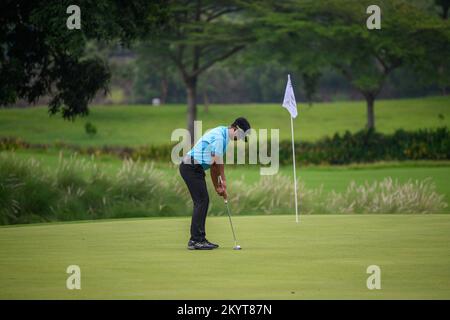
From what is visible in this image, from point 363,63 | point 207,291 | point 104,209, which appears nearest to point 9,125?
point 363,63

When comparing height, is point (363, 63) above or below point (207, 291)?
above

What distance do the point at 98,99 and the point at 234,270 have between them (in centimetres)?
7559

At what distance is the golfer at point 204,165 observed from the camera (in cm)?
1625

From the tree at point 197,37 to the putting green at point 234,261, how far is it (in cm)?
3224

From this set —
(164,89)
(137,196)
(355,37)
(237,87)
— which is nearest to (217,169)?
(137,196)

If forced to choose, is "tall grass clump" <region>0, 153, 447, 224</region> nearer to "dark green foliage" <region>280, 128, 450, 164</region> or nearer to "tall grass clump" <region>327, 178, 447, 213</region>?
"tall grass clump" <region>327, 178, 447, 213</region>

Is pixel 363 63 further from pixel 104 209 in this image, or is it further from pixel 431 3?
pixel 104 209

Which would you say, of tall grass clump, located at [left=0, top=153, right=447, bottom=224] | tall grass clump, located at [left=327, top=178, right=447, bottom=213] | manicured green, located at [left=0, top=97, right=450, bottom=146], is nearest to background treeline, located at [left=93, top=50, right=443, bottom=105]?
manicured green, located at [left=0, top=97, right=450, bottom=146]

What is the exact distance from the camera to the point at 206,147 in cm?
1636

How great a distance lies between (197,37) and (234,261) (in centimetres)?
4066

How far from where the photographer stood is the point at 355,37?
51.7 m

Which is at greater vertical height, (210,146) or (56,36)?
(56,36)

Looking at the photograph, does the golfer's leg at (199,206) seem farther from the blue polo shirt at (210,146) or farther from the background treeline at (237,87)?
the background treeline at (237,87)

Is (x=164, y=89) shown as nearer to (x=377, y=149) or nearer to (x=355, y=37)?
(x=355, y=37)
